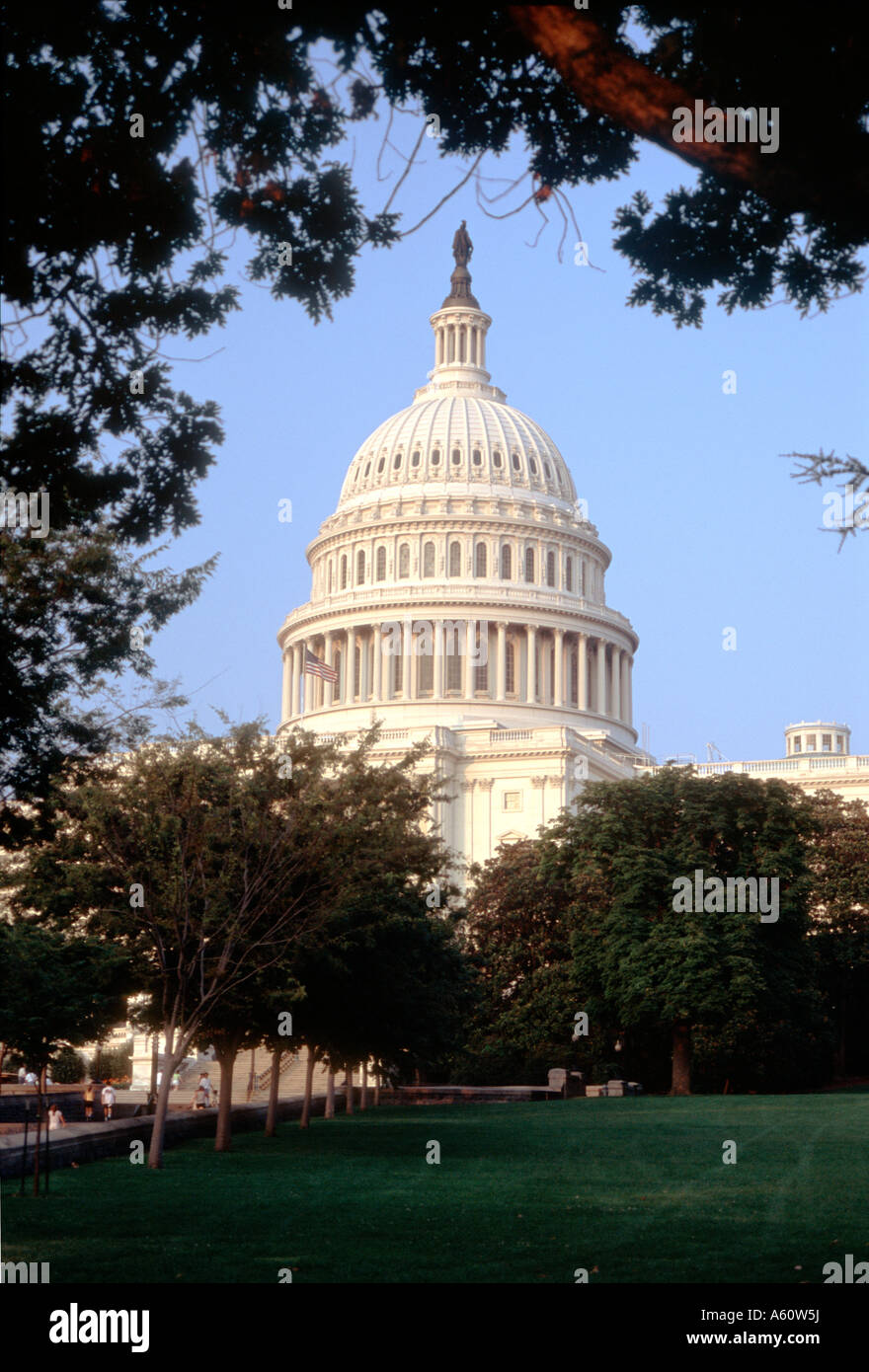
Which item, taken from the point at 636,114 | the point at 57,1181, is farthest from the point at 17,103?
the point at 57,1181

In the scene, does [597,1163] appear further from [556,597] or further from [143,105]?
[556,597]

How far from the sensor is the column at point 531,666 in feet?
362

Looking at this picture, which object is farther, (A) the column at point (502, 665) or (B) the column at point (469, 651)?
Result: (B) the column at point (469, 651)

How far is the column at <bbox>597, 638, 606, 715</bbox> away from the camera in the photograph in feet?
378

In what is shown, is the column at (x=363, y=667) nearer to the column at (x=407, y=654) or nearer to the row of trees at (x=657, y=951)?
the column at (x=407, y=654)

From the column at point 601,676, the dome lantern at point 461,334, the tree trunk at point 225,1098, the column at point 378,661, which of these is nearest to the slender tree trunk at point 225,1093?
the tree trunk at point 225,1098

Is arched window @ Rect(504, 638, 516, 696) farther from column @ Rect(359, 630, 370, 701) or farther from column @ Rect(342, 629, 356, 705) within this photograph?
column @ Rect(342, 629, 356, 705)

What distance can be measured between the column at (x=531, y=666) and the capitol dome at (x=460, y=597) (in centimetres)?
22

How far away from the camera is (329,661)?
116812mm

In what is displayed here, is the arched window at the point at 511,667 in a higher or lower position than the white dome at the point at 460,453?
lower

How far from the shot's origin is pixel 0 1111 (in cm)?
4366

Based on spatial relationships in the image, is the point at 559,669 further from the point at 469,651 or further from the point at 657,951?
the point at 657,951

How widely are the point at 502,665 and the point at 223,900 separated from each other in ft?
275

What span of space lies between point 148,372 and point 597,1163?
16416 mm
